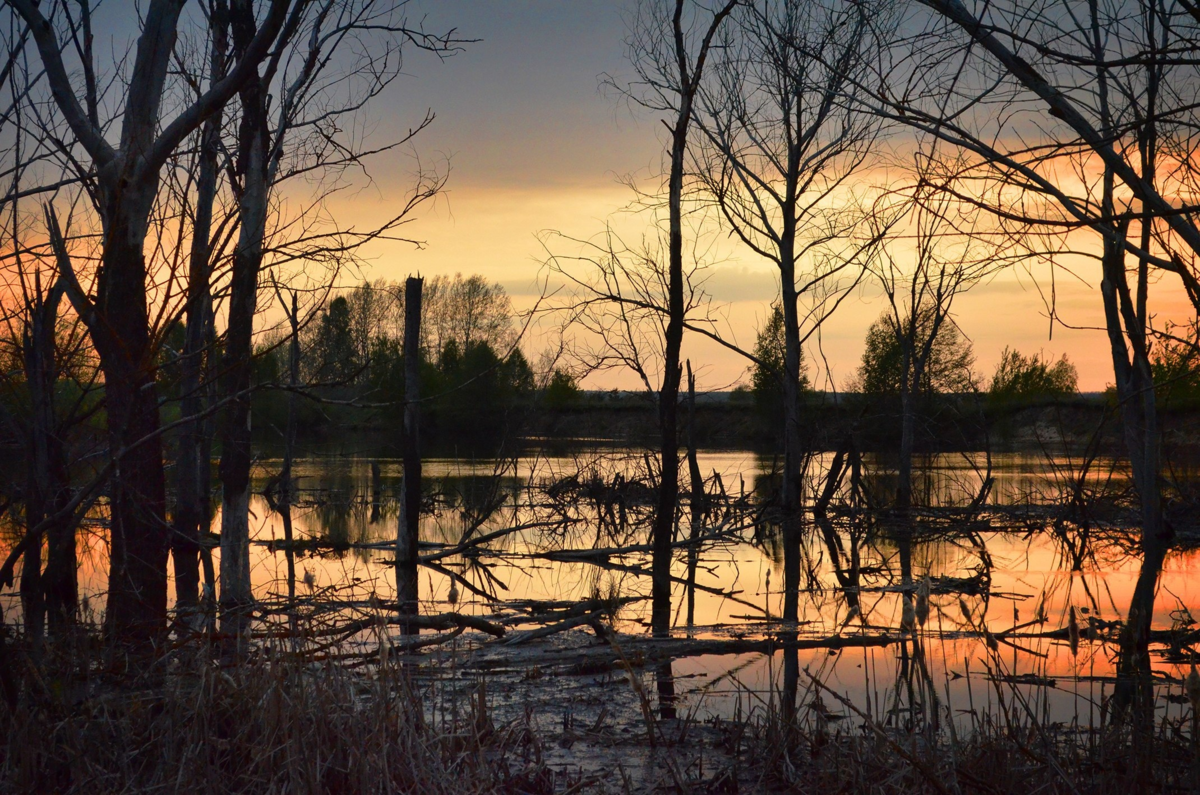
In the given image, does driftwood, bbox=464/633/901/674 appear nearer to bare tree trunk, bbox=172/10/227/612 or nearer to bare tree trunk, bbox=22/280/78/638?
bare tree trunk, bbox=22/280/78/638

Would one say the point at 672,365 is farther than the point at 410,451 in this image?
No

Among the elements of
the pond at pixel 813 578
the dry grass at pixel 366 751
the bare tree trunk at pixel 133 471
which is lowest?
the pond at pixel 813 578

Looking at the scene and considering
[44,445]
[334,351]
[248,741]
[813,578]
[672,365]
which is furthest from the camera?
[334,351]

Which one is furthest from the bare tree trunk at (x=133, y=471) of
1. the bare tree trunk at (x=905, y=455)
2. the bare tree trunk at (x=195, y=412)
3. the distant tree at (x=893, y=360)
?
the distant tree at (x=893, y=360)

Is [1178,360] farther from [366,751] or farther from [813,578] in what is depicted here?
[366,751]

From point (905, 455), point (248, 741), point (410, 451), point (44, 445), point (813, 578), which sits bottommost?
point (813, 578)

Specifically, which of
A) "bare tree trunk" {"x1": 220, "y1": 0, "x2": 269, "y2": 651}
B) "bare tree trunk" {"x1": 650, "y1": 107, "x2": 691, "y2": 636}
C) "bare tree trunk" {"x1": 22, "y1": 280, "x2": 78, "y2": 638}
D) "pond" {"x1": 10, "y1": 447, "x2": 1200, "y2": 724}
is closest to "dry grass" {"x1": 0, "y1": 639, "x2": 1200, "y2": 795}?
"pond" {"x1": 10, "y1": 447, "x2": 1200, "y2": 724}

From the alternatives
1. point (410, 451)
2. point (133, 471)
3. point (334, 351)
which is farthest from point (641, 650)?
point (334, 351)

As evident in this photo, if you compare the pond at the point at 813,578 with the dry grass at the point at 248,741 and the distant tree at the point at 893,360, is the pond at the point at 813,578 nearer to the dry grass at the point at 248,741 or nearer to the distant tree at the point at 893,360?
the dry grass at the point at 248,741

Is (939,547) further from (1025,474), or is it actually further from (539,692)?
(1025,474)

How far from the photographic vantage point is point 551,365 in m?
11.8

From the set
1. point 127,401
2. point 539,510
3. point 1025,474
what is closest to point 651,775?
point 127,401

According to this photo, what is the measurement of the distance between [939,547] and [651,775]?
12.1 m

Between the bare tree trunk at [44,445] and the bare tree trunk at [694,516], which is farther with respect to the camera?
the bare tree trunk at [694,516]
